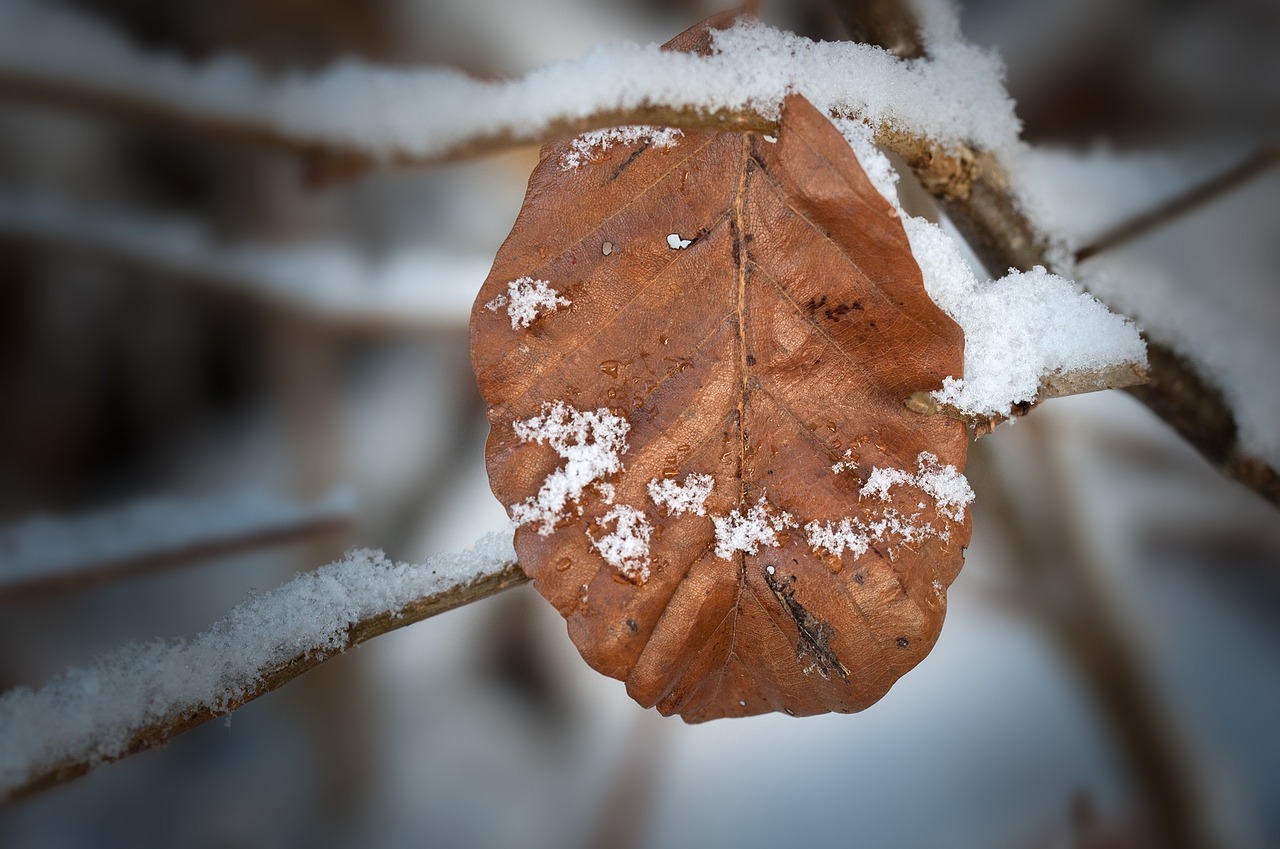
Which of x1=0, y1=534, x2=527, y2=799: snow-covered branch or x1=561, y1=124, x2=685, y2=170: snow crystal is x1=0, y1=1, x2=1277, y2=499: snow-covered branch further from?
x1=0, y1=534, x2=527, y2=799: snow-covered branch

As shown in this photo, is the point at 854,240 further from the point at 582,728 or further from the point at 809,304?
the point at 582,728

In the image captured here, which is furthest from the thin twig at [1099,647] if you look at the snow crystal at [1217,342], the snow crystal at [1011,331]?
the snow crystal at [1011,331]

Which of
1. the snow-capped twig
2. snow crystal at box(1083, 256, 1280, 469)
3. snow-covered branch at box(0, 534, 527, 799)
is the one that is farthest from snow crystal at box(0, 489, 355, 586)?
snow crystal at box(1083, 256, 1280, 469)

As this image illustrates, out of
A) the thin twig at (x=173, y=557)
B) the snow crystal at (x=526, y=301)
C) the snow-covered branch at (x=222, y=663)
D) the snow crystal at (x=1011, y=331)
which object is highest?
the thin twig at (x=173, y=557)

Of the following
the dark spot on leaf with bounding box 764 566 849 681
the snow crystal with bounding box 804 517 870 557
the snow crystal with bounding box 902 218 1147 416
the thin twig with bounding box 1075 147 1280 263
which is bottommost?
the dark spot on leaf with bounding box 764 566 849 681

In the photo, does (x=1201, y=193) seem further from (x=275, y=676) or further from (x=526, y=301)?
(x=275, y=676)

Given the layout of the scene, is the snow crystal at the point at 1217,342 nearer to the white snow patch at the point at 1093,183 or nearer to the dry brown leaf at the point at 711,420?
the white snow patch at the point at 1093,183

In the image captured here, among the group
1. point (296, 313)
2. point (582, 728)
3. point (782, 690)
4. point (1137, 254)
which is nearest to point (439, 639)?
point (582, 728)
